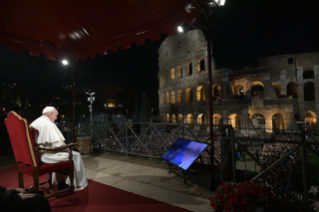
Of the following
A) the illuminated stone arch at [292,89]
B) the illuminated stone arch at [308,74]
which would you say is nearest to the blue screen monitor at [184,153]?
the illuminated stone arch at [292,89]

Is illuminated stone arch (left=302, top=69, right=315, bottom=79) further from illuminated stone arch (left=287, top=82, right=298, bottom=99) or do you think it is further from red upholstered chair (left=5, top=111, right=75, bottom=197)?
red upholstered chair (left=5, top=111, right=75, bottom=197)

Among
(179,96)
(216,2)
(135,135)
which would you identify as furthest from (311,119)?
(216,2)

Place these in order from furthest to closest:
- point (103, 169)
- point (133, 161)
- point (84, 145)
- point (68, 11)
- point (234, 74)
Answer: point (234, 74) < point (84, 145) < point (133, 161) < point (103, 169) < point (68, 11)

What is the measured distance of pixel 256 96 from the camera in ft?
80.6

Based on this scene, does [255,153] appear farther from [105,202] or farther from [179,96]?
[179,96]

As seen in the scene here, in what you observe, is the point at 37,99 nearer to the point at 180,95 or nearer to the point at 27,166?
the point at 180,95

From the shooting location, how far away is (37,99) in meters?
27.8

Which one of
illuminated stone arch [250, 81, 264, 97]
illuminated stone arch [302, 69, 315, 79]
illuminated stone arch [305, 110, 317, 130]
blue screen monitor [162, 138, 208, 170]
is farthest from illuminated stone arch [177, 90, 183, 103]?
blue screen monitor [162, 138, 208, 170]

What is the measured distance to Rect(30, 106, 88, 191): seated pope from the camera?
3264 mm

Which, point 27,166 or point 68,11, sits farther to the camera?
point 68,11

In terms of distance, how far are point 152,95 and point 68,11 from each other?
62117 millimetres

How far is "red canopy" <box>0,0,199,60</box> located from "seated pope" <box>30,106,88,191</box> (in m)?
2.39

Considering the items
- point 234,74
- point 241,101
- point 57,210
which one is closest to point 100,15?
point 57,210

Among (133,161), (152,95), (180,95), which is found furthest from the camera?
(152,95)
